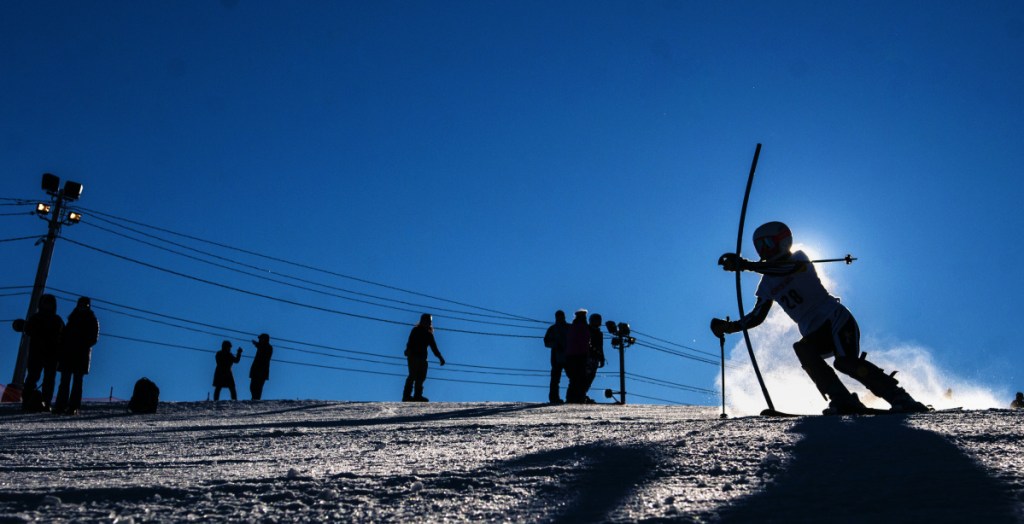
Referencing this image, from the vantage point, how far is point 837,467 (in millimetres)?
3066

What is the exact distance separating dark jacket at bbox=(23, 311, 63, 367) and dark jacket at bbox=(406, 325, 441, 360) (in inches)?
216

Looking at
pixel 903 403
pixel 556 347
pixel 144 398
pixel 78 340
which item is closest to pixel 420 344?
pixel 556 347

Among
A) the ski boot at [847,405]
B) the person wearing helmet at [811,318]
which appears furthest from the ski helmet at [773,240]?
the ski boot at [847,405]

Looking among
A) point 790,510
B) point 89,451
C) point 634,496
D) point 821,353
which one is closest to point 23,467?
point 89,451

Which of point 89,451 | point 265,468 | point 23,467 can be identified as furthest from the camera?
point 89,451

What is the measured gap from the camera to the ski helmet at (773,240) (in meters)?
7.49

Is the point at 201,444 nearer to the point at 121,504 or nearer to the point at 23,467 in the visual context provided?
the point at 23,467

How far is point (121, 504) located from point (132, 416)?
28.2ft

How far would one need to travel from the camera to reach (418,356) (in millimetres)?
15273

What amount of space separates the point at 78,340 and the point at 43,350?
23.5 inches

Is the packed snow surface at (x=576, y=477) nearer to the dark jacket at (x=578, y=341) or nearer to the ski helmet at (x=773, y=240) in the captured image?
the ski helmet at (x=773, y=240)

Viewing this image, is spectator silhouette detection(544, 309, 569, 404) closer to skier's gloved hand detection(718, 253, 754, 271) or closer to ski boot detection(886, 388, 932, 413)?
skier's gloved hand detection(718, 253, 754, 271)

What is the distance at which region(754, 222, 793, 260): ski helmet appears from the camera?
7488 millimetres

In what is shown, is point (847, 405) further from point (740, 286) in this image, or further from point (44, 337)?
point (44, 337)
